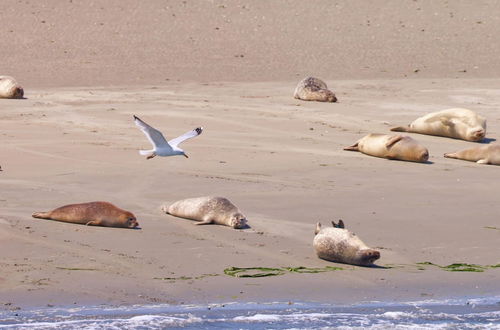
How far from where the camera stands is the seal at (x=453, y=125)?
1379 cm

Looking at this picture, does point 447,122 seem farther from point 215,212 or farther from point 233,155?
point 215,212

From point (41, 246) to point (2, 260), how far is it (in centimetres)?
42

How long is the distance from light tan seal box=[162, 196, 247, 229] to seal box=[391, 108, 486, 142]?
17.3 ft

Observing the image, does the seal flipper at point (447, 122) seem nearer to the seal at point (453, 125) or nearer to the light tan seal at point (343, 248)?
the seal at point (453, 125)

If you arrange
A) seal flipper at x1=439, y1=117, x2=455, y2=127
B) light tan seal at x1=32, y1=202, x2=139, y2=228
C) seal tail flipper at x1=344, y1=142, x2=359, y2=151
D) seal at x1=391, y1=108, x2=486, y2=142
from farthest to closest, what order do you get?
seal flipper at x1=439, y1=117, x2=455, y2=127, seal at x1=391, y1=108, x2=486, y2=142, seal tail flipper at x1=344, y1=142, x2=359, y2=151, light tan seal at x1=32, y1=202, x2=139, y2=228

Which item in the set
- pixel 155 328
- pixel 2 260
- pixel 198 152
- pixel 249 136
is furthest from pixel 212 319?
pixel 249 136

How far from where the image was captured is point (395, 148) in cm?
1232

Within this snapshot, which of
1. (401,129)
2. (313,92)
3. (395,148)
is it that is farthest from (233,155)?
(313,92)

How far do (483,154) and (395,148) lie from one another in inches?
35.8

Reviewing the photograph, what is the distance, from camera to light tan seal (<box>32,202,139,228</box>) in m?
9.01

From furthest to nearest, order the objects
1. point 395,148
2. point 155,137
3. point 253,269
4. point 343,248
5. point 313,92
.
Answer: point 313,92 → point 395,148 → point 155,137 → point 343,248 → point 253,269

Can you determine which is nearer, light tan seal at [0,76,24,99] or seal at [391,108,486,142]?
seal at [391,108,486,142]

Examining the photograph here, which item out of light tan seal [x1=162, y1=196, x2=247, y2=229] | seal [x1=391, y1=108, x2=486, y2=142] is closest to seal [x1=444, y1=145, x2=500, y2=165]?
seal [x1=391, y1=108, x2=486, y2=142]

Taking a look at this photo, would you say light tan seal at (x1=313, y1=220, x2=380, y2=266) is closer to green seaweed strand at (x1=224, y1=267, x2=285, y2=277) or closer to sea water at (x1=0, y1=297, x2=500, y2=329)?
green seaweed strand at (x1=224, y1=267, x2=285, y2=277)
